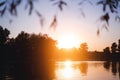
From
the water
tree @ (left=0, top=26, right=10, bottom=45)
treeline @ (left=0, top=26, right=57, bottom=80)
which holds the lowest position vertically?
the water

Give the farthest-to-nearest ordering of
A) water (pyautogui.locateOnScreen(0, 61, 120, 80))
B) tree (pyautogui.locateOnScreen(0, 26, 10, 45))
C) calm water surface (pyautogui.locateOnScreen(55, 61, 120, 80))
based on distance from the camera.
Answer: tree (pyautogui.locateOnScreen(0, 26, 10, 45))
calm water surface (pyautogui.locateOnScreen(55, 61, 120, 80))
water (pyautogui.locateOnScreen(0, 61, 120, 80))

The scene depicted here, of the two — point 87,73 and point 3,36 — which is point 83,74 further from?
point 3,36

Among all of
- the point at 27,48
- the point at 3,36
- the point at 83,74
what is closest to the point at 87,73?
the point at 83,74

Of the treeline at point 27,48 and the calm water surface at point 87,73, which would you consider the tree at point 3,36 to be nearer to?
the treeline at point 27,48

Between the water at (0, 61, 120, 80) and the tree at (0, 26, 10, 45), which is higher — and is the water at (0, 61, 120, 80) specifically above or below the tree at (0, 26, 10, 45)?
below

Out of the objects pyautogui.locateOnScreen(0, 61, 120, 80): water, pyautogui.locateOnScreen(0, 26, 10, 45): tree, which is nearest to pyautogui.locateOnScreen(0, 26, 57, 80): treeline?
pyautogui.locateOnScreen(0, 26, 10, 45): tree

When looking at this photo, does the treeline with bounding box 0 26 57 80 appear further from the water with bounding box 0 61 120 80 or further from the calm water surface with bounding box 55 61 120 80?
the water with bounding box 0 61 120 80

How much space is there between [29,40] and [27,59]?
7.94 metres

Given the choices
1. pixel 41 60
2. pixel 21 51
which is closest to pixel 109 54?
pixel 41 60

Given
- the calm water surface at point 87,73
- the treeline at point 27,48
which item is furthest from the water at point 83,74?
the treeline at point 27,48

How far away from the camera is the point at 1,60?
317ft

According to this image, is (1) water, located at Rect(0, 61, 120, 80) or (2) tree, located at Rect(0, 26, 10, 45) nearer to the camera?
(1) water, located at Rect(0, 61, 120, 80)

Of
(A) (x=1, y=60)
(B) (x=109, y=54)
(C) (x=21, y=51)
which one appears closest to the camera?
(A) (x=1, y=60)

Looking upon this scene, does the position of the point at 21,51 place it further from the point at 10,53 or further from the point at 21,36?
the point at 21,36
